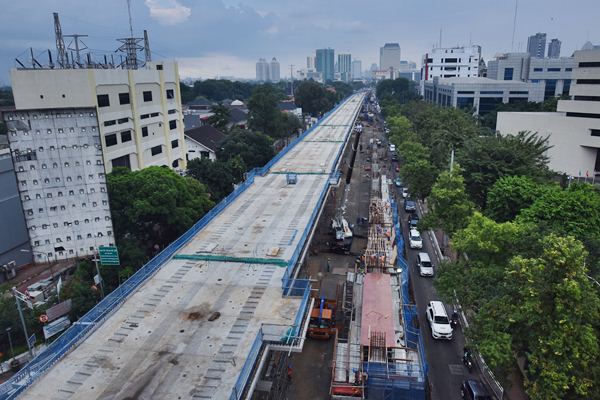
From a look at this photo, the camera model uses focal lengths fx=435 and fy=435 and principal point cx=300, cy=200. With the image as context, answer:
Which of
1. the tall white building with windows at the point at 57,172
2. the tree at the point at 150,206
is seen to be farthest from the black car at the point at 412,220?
the tall white building with windows at the point at 57,172

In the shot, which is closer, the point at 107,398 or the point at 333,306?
the point at 107,398

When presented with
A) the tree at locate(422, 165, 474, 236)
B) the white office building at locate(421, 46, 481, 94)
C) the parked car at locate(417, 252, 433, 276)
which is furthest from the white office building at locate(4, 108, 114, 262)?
the white office building at locate(421, 46, 481, 94)

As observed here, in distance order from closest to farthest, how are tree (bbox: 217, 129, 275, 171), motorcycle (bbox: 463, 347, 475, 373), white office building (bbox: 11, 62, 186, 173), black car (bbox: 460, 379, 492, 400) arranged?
1. black car (bbox: 460, 379, 492, 400)
2. motorcycle (bbox: 463, 347, 475, 373)
3. white office building (bbox: 11, 62, 186, 173)
4. tree (bbox: 217, 129, 275, 171)

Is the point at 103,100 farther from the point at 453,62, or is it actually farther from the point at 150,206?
the point at 453,62

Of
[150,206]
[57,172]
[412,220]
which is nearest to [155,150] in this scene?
[57,172]

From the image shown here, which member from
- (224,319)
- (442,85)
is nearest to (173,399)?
(224,319)

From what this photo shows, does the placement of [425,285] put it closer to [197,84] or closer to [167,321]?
[167,321]

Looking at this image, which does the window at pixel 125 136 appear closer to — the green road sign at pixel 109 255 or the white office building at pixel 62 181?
the white office building at pixel 62 181

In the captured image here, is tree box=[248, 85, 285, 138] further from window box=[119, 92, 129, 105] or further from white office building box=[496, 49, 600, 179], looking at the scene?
white office building box=[496, 49, 600, 179]
